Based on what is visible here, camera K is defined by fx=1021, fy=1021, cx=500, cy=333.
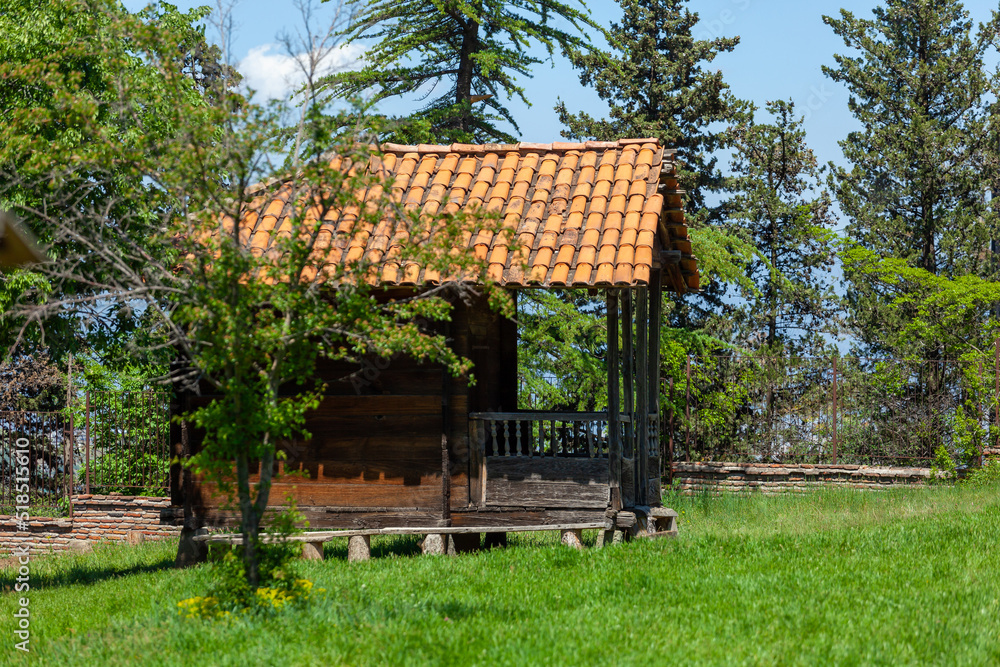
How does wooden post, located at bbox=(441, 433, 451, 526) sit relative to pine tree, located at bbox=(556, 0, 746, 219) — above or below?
below

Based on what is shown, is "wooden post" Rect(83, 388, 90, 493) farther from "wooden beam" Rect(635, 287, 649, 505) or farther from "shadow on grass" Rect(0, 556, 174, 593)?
"wooden beam" Rect(635, 287, 649, 505)

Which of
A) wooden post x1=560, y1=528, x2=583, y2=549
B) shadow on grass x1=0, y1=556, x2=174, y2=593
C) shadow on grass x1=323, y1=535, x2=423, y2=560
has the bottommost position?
shadow on grass x1=0, y1=556, x2=174, y2=593

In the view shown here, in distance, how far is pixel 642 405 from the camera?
12.7m

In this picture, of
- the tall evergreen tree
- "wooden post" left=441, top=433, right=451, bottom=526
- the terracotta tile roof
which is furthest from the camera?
A: the tall evergreen tree

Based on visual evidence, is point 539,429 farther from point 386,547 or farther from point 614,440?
point 386,547

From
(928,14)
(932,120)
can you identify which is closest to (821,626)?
(932,120)

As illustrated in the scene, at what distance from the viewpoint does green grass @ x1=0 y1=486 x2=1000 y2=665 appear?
6555 mm

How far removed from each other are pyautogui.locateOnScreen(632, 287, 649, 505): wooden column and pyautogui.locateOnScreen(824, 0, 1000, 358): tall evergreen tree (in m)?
12.3

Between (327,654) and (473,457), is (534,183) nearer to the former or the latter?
(473,457)

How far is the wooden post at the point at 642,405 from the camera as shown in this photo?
12367 mm

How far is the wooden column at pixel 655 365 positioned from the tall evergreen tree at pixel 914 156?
1183cm

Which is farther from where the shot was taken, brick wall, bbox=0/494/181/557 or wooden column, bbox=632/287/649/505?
brick wall, bbox=0/494/181/557

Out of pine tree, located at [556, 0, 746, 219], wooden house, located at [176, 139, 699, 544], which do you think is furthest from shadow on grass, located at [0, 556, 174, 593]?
pine tree, located at [556, 0, 746, 219]

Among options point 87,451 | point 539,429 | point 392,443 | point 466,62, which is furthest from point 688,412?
point 87,451
